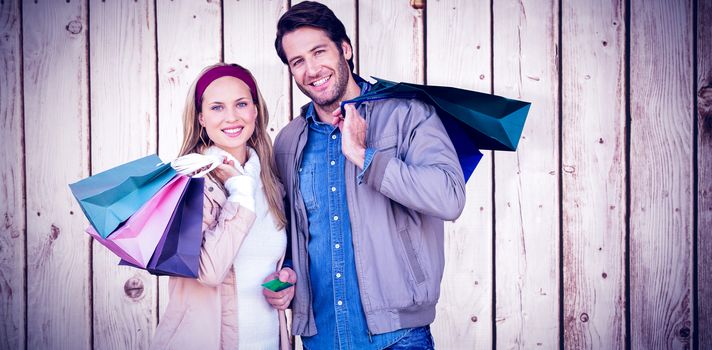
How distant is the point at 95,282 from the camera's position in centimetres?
241

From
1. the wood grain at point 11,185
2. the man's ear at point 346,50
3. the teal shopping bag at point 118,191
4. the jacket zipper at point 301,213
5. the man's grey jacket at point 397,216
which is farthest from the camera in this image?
the wood grain at point 11,185

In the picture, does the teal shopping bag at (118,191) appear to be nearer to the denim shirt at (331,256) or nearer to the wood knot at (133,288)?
the denim shirt at (331,256)

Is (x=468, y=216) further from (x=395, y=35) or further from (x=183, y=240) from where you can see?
(x=183, y=240)

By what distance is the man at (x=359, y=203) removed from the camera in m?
1.73

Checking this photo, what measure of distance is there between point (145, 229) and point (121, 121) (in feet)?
3.38

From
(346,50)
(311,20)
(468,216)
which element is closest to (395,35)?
(346,50)

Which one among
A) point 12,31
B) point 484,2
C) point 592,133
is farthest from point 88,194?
point 592,133

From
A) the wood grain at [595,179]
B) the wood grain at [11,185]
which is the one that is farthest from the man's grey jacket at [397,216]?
the wood grain at [11,185]

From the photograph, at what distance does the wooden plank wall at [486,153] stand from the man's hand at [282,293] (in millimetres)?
782

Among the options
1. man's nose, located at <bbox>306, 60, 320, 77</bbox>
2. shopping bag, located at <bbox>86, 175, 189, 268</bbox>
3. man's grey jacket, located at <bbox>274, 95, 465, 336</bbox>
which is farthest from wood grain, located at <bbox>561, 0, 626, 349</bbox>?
shopping bag, located at <bbox>86, 175, 189, 268</bbox>

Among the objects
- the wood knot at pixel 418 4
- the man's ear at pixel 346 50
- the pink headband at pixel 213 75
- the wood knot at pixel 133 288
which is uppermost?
the wood knot at pixel 418 4

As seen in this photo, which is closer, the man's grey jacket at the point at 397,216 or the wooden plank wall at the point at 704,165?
the man's grey jacket at the point at 397,216

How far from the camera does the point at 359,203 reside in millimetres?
1847

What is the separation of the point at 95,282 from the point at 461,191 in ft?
5.83
